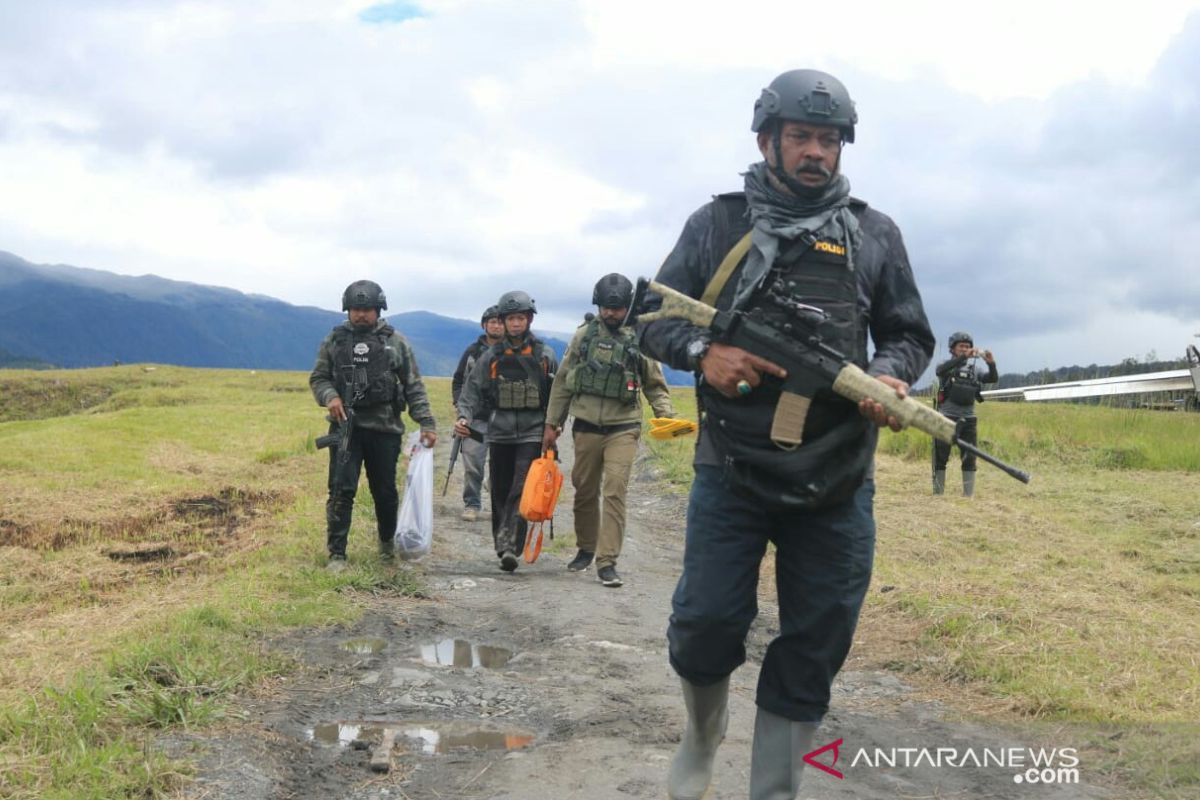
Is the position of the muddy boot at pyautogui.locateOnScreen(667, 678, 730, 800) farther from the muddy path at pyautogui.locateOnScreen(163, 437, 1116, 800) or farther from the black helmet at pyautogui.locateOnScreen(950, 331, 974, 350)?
the black helmet at pyautogui.locateOnScreen(950, 331, 974, 350)

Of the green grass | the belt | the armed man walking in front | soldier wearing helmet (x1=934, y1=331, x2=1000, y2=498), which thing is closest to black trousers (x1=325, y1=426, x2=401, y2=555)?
the green grass

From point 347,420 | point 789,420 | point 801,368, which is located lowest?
point 347,420

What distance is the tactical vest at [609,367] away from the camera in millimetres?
9094

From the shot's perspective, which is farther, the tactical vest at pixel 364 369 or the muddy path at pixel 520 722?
the tactical vest at pixel 364 369

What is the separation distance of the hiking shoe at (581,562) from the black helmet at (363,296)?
9.27 ft

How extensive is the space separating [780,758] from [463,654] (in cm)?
338

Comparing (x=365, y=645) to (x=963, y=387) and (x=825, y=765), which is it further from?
(x=963, y=387)

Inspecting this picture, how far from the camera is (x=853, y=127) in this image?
3844 millimetres

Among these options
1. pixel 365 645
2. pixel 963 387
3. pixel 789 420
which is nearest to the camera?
pixel 789 420

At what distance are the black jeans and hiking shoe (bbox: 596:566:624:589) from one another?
17.0ft

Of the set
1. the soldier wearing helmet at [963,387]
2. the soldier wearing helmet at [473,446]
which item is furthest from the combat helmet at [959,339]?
the soldier wearing helmet at [473,446]

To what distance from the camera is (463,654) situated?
680 cm

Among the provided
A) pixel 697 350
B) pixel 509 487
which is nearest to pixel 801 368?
pixel 697 350

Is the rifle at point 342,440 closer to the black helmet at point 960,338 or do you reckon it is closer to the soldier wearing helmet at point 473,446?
the soldier wearing helmet at point 473,446
